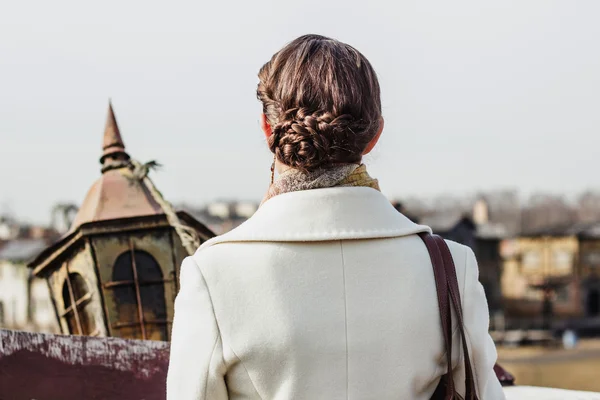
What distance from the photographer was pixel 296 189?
1709 mm

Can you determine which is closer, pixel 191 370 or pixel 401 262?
pixel 191 370

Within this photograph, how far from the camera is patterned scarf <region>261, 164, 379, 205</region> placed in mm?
1702

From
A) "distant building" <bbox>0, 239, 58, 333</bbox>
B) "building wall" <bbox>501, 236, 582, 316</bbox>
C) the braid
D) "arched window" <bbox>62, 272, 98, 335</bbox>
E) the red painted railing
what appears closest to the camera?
the braid

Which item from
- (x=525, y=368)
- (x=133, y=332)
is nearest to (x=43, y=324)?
(x=525, y=368)

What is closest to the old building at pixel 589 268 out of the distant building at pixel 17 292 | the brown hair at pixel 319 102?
the distant building at pixel 17 292

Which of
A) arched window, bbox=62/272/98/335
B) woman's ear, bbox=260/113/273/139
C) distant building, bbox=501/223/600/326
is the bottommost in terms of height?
distant building, bbox=501/223/600/326

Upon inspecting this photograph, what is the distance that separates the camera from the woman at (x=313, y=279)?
5.35 ft

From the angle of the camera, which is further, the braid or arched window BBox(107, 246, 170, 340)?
arched window BBox(107, 246, 170, 340)

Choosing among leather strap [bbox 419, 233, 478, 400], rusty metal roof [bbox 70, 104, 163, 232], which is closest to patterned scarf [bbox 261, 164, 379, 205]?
leather strap [bbox 419, 233, 478, 400]

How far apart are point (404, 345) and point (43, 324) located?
3902 centimetres

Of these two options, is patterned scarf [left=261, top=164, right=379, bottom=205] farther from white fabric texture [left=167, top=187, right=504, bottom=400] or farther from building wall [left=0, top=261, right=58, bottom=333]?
building wall [left=0, top=261, right=58, bottom=333]

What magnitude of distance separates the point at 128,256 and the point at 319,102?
206 centimetres

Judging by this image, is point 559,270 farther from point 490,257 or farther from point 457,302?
point 457,302

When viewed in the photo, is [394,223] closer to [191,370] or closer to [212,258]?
[212,258]
